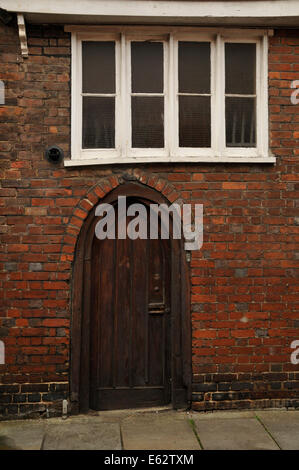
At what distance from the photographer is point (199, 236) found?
530 centimetres

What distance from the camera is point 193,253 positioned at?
5.30m

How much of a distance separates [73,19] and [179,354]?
12.4 feet

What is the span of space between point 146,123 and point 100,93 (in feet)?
1.99

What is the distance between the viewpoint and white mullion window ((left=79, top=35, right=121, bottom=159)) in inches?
213

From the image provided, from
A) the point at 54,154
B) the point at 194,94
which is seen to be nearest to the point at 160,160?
the point at 194,94

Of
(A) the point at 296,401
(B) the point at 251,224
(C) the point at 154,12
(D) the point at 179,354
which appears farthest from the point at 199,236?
(C) the point at 154,12

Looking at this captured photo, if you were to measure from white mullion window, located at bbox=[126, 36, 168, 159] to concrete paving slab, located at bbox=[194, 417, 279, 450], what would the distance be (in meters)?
2.94

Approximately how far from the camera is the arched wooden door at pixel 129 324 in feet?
17.5

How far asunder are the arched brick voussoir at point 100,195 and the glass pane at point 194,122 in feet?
1.84

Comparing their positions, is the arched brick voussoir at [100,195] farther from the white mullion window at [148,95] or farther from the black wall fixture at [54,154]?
the black wall fixture at [54,154]
